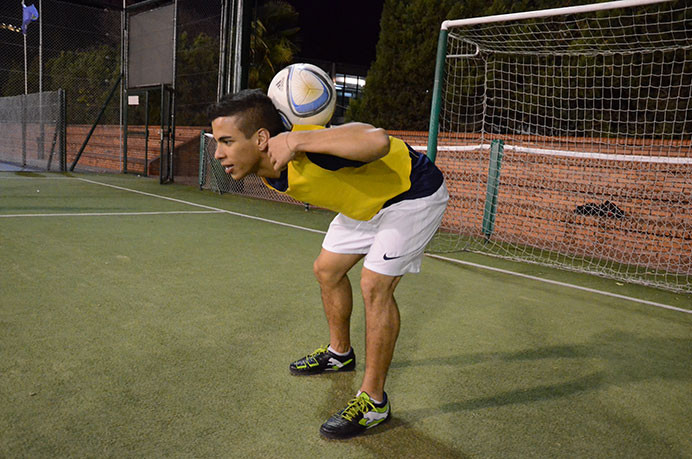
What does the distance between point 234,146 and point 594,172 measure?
6.32 m

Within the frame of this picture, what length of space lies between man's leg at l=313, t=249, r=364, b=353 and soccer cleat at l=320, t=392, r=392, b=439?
1.78ft

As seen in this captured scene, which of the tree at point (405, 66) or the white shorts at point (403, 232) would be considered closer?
the white shorts at point (403, 232)

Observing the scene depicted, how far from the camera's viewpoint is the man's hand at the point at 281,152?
5.97ft

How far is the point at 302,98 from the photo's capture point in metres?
2.30

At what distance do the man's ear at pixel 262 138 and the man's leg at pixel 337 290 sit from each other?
833 mm

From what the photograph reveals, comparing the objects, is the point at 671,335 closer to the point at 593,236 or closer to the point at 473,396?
the point at 473,396

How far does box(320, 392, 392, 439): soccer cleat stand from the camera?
2.20 meters

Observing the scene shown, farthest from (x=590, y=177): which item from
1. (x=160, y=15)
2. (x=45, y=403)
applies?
(x=160, y=15)

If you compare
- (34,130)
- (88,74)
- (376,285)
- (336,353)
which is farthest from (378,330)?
(88,74)

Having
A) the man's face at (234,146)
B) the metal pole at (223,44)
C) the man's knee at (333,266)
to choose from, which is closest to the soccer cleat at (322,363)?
the man's knee at (333,266)

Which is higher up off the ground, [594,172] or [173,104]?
[173,104]

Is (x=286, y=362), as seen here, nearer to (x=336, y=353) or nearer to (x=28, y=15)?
(x=336, y=353)

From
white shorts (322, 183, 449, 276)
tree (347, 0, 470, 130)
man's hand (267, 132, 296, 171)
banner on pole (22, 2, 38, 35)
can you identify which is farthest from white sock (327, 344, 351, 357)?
banner on pole (22, 2, 38, 35)

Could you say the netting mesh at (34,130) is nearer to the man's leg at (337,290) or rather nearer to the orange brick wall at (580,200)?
the orange brick wall at (580,200)
